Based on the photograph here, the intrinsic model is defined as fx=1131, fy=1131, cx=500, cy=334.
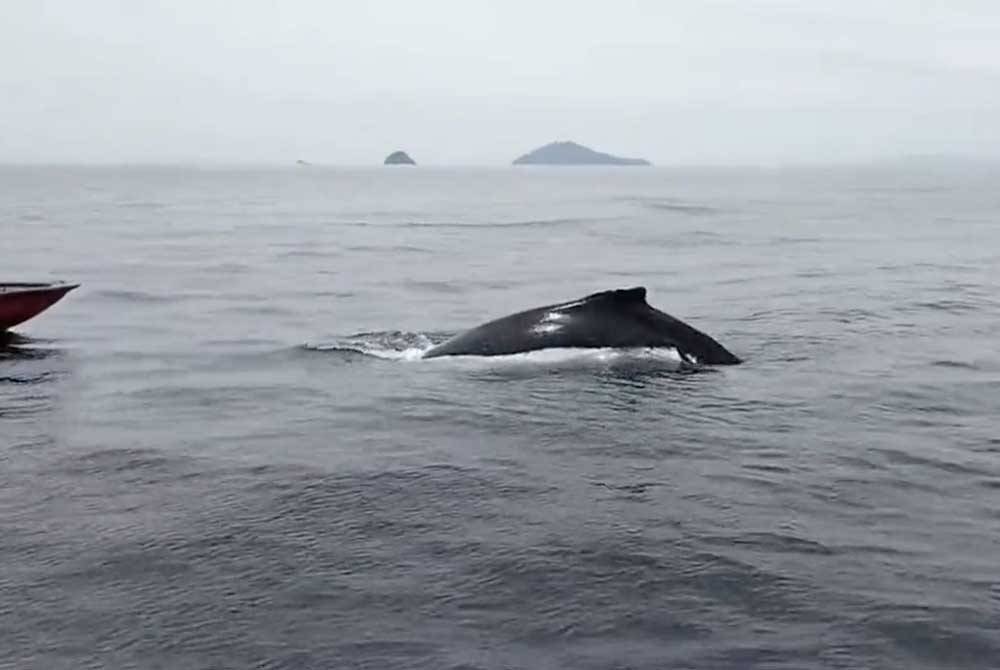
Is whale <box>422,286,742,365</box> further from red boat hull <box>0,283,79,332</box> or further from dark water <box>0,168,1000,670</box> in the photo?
red boat hull <box>0,283,79,332</box>

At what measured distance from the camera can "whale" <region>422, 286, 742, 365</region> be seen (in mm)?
17391

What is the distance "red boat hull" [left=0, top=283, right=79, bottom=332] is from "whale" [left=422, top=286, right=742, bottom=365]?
8813 mm

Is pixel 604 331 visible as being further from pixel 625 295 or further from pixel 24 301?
pixel 24 301

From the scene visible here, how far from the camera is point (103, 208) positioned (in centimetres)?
8681

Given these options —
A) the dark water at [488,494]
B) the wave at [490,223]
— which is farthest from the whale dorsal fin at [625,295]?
the wave at [490,223]

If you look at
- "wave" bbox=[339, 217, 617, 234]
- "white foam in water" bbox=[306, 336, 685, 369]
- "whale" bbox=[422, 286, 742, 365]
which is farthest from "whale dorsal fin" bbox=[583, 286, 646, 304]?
"wave" bbox=[339, 217, 617, 234]

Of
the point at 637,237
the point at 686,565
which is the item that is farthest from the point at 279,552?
the point at 637,237

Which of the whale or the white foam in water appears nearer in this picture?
the white foam in water

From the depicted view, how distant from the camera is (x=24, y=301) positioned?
21266mm

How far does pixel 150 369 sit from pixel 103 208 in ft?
240

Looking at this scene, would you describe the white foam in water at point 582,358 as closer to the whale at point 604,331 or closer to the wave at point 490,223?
the whale at point 604,331

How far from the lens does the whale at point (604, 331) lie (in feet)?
57.1

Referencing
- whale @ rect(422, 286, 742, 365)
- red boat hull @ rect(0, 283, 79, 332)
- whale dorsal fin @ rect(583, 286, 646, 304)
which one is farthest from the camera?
red boat hull @ rect(0, 283, 79, 332)

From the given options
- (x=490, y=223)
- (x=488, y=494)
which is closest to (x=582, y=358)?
(x=488, y=494)
